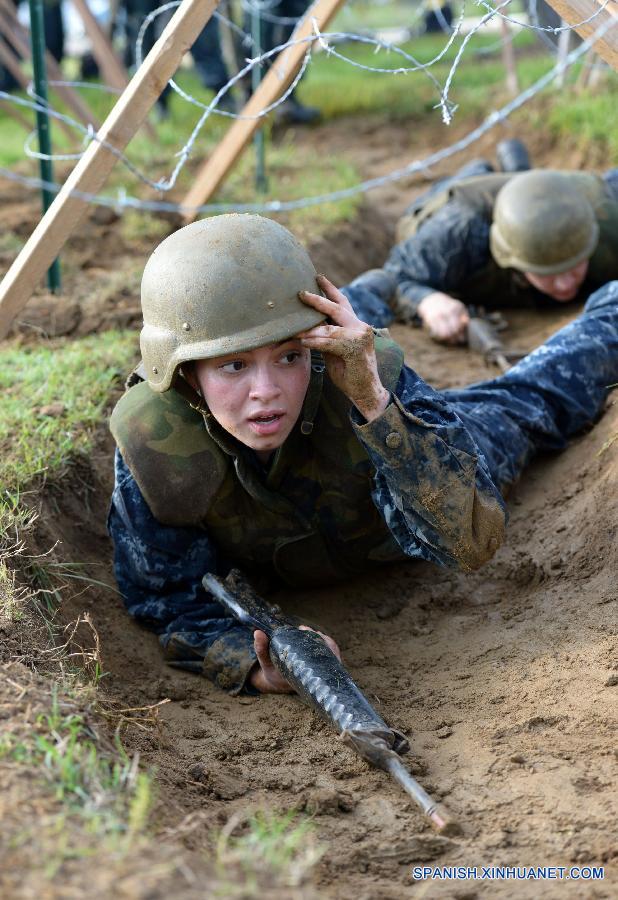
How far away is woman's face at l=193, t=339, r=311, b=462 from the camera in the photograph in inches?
119

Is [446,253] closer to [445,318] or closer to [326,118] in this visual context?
[445,318]

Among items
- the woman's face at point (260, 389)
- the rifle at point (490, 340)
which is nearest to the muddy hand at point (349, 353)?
the woman's face at point (260, 389)

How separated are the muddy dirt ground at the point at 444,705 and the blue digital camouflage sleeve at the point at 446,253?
1997 millimetres

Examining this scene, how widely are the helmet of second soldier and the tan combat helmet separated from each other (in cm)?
273

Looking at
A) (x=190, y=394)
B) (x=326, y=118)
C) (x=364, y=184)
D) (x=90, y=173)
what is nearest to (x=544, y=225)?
(x=364, y=184)

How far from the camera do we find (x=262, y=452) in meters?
3.40

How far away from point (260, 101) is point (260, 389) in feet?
9.92

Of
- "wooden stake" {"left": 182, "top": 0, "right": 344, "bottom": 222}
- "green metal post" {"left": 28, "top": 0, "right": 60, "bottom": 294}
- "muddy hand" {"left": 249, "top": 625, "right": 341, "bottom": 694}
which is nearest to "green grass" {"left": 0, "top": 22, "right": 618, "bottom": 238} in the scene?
"wooden stake" {"left": 182, "top": 0, "right": 344, "bottom": 222}

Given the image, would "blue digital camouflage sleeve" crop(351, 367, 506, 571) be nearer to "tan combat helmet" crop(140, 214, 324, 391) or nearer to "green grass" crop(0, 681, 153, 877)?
"tan combat helmet" crop(140, 214, 324, 391)

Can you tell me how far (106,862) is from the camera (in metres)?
1.79

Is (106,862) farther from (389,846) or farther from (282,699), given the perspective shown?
(282,699)

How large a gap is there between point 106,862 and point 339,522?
183 centimetres

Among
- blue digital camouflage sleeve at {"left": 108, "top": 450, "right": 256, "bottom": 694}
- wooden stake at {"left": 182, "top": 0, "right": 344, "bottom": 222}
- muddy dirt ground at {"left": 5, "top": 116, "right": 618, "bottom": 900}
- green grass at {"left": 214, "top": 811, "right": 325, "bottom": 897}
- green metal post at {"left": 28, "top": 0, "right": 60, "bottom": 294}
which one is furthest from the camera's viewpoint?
green metal post at {"left": 28, "top": 0, "right": 60, "bottom": 294}

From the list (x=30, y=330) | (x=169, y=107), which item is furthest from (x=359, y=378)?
(x=169, y=107)
